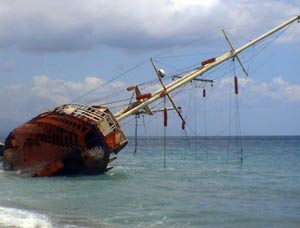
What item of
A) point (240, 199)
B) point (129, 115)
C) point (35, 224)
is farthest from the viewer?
point (129, 115)

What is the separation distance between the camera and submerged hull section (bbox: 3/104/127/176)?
1091 inches

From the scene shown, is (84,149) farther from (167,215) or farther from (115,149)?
(167,215)

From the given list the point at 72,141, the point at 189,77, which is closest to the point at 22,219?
the point at 72,141

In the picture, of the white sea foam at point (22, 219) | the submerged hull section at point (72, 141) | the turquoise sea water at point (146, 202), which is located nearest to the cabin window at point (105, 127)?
the submerged hull section at point (72, 141)

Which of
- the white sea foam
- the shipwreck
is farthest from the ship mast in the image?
the white sea foam

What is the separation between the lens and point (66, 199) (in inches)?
792

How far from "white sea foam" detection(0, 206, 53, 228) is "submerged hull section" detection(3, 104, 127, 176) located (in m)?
10.6

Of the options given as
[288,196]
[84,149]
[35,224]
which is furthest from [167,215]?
[84,149]

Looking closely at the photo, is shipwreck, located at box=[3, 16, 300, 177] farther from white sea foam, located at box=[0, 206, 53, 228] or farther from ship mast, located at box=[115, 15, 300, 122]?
white sea foam, located at box=[0, 206, 53, 228]

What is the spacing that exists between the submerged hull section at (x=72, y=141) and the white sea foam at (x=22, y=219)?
1060 centimetres

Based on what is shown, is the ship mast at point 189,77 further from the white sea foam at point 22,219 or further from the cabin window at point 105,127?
the white sea foam at point 22,219

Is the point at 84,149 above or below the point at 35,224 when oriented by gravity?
above

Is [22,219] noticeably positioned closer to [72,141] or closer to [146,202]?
[146,202]

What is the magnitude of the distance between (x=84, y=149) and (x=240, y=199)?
33.1 ft
